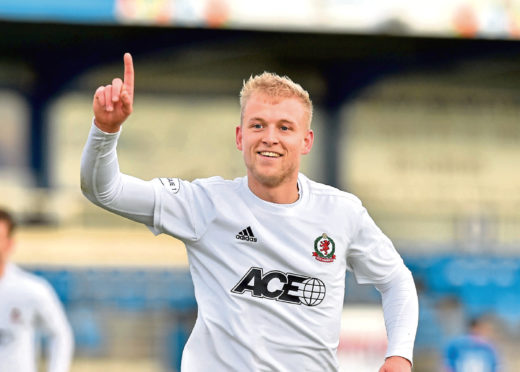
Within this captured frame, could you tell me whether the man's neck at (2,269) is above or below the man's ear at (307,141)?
below

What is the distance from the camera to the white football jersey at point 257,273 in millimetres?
3672

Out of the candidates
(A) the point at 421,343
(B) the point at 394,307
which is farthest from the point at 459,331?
(B) the point at 394,307

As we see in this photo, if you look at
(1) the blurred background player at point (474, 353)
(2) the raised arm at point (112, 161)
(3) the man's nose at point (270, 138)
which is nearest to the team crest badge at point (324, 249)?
(3) the man's nose at point (270, 138)

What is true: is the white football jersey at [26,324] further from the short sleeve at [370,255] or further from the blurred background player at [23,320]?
the short sleeve at [370,255]

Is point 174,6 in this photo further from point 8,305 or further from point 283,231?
point 283,231

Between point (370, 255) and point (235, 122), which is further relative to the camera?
point (235, 122)

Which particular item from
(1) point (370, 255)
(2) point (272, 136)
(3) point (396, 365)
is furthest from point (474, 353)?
(2) point (272, 136)

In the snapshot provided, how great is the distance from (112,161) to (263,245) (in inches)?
24.9

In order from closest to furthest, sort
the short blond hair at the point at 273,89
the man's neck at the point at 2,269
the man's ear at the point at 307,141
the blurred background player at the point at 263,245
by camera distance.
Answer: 1. the blurred background player at the point at 263,245
2. the short blond hair at the point at 273,89
3. the man's ear at the point at 307,141
4. the man's neck at the point at 2,269

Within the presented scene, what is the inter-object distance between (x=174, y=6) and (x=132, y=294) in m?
4.10

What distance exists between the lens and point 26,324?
6.88 metres

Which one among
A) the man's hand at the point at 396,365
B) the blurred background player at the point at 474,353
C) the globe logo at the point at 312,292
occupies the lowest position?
the man's hand at the point at 396,365

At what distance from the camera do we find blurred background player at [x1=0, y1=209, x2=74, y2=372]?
6.68m

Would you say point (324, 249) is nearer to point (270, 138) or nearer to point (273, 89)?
point (270, 138)
